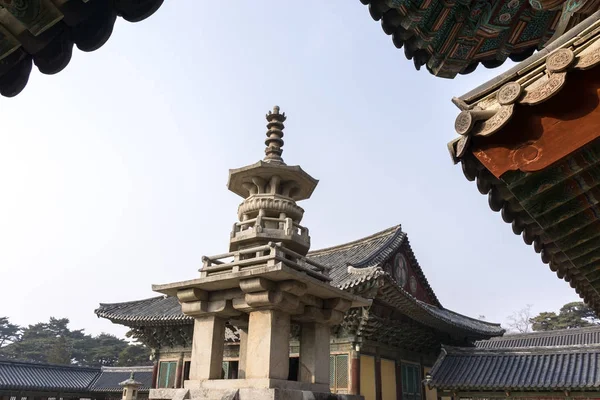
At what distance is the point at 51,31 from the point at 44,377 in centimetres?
3309

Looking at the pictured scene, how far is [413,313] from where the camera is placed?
1667 cm

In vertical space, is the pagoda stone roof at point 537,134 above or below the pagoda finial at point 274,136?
below

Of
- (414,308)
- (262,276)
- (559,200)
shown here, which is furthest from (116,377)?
(559,200)

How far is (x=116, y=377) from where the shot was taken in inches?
1282

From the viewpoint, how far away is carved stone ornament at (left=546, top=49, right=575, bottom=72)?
2.77 metres

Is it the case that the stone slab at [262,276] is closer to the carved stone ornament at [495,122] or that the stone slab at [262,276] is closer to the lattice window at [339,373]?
the carved stone ornament at [495,122]

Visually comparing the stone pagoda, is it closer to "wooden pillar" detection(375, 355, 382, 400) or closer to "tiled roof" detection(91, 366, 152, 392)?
"wooden pillar" detection(375, 355, 382, 400)

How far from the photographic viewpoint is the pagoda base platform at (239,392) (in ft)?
22.1

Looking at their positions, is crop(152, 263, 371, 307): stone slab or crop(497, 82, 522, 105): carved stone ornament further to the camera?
crop(152, 263, 371, 307): stone slab

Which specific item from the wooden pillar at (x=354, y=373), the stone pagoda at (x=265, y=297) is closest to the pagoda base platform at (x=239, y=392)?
the stone pagoda at (x=265, y=297)

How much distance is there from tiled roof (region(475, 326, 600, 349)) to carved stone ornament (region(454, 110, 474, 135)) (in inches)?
1164

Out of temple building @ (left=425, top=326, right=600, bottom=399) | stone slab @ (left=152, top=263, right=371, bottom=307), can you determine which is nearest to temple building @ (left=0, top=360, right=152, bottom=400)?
temple building @ (left=425, top=326, right=600, bottom=399)

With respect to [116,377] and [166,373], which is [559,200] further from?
[116,377]

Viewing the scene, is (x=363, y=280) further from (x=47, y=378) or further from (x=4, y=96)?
(x=47, y=378)
